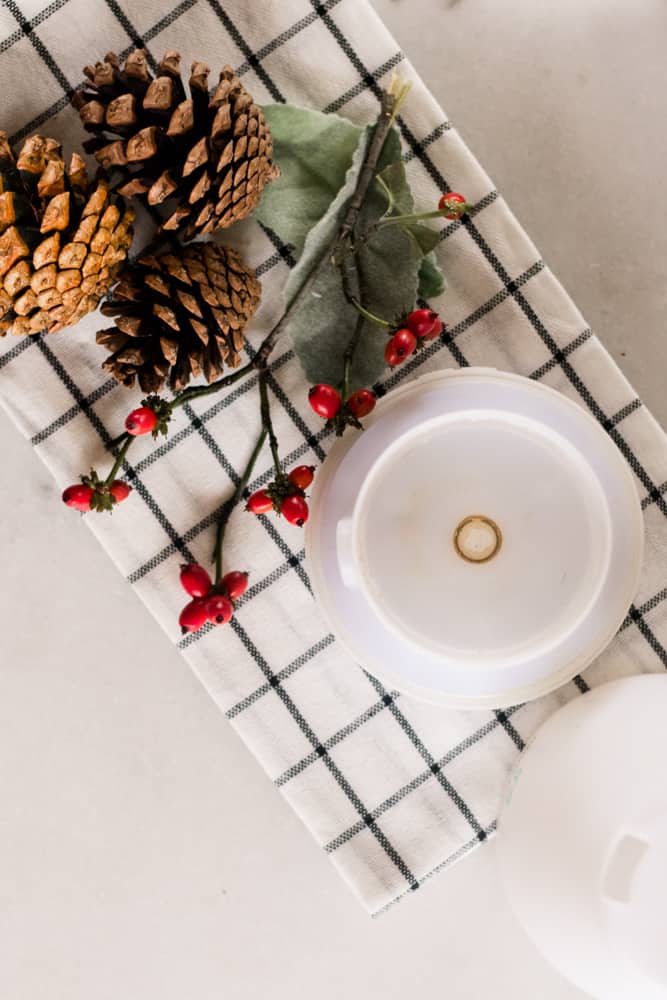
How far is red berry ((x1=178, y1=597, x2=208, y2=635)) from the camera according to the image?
1.52ft

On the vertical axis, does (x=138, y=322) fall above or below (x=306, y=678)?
above

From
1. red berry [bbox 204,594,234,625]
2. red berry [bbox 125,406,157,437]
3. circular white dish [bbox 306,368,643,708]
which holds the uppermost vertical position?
red berry [bbox 125,406,157,437]

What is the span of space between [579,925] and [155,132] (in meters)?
0.37

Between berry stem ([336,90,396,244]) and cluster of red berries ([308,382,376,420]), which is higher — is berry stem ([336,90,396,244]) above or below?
above

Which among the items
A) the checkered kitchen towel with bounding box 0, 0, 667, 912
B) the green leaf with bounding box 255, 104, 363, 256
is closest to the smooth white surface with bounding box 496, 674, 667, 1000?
the checkered kitchen towel with bounding box 0, 0, 667, 912

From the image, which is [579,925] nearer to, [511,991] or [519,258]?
[511,991]

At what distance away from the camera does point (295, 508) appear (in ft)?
1.45

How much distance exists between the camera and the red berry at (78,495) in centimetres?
46

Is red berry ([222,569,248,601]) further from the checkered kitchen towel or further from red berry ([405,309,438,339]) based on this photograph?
red berry ([405,309,438,339])

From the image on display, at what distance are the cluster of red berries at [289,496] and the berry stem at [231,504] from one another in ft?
0.04

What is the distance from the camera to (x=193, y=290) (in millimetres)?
411

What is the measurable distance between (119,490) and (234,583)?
7 centimetres

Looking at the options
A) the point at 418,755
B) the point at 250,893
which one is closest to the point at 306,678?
→ the point at 418,755

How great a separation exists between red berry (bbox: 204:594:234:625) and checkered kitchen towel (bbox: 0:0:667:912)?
0.02 m
